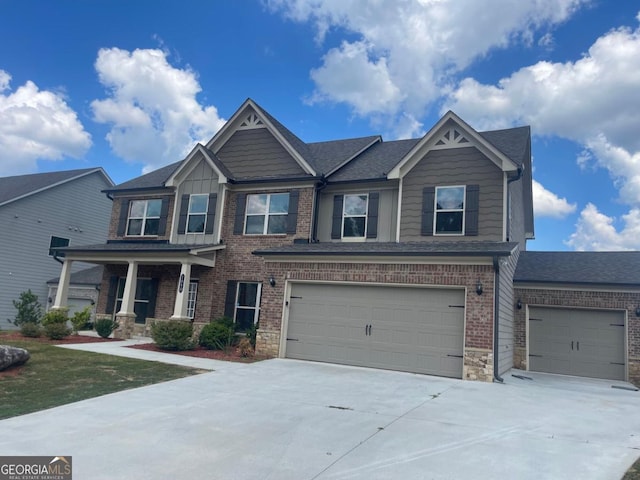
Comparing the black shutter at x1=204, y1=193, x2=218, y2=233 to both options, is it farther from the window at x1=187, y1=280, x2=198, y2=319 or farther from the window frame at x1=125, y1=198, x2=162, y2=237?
the window frame at x1=125, y1=198, x2=162, y2=237

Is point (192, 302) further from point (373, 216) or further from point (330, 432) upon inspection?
point (330, 432)

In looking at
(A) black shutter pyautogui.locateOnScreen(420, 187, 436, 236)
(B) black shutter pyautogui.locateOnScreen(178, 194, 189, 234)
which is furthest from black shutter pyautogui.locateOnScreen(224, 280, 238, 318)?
(A) black shutter pyautogui.locateOnScreen(420, 187, 436, 236)

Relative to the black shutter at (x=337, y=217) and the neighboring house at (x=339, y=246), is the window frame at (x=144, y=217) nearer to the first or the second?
the neighboring house at (x=339, y=246)

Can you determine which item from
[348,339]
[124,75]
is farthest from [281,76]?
[348,339]

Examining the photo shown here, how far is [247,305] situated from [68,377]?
728 cm

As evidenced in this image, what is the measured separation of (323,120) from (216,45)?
19.7 ft

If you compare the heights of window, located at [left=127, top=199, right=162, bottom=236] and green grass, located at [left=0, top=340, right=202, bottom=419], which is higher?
window, located at [left=127, top=199, right=162, bottom=236]

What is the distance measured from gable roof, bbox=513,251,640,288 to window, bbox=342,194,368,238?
17.4 ft

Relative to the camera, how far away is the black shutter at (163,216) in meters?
18.0

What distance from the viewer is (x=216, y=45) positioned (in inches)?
763

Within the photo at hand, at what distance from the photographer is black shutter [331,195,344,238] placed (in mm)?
15625

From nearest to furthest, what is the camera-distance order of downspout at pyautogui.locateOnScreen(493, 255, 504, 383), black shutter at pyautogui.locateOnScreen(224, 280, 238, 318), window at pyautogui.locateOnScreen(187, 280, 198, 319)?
downspout at pyautogui.locateOnScreen(493, 255, 504, 383), black shutter at pyautogui.locateOnScreen(224, 280, 238, 318), window at pyautogui.locateOnScreen(187, 280, 198, 319)

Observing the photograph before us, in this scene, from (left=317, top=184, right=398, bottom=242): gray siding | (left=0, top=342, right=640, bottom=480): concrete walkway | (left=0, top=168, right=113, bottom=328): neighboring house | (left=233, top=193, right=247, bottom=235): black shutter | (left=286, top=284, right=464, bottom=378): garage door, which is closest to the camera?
(left=0, top=342, right=640, bottom=480): concrete walkway

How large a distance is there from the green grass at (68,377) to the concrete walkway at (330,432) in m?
0.52
